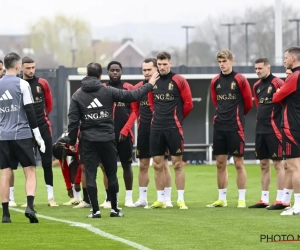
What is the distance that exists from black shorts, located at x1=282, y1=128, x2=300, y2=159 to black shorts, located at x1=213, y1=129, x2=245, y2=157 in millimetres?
1959

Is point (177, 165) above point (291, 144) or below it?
below

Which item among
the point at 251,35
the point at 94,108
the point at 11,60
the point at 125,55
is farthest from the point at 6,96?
the point at 125,55

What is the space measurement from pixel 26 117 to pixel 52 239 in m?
2.54

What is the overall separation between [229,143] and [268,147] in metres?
0.61

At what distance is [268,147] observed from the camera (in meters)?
15.4

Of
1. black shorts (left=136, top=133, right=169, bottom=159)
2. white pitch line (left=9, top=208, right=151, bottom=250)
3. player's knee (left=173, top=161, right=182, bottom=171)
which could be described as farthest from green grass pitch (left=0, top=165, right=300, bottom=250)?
black shorts (left=136, top=133, right=169, bottom=159)

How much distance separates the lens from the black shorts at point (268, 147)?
15.3 m

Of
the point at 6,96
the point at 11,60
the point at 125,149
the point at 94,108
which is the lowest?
the point at 125,149

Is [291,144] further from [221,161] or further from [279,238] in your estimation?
[279,238]

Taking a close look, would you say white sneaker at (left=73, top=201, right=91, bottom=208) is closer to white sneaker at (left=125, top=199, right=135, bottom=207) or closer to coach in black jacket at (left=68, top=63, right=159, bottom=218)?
white sneaker at (left=125, top=199, right=135, bottom=207)

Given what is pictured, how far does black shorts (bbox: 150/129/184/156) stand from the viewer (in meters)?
15.2

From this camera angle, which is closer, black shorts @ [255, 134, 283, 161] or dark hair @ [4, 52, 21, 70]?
dark hair @ [4, 52, 21, 70]

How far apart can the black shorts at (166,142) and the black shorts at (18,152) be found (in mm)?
2720

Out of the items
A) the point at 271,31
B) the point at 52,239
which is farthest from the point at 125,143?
the point at 271,31
